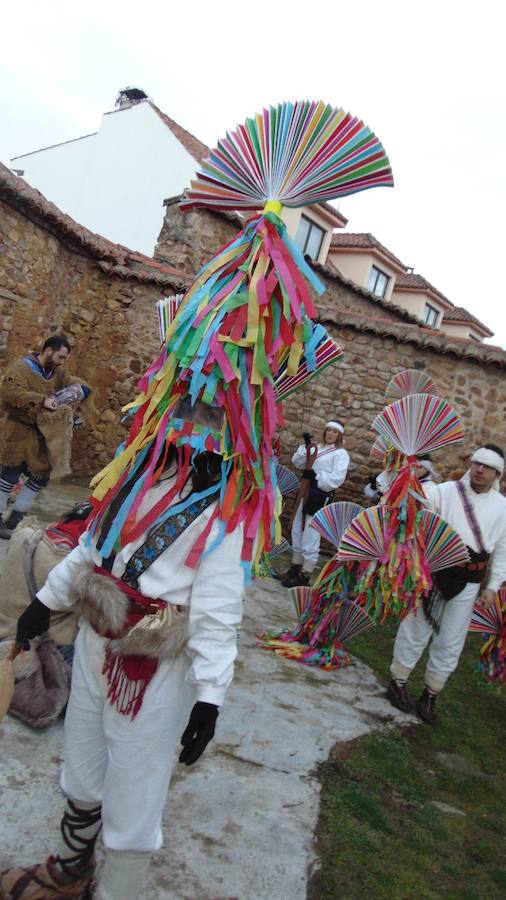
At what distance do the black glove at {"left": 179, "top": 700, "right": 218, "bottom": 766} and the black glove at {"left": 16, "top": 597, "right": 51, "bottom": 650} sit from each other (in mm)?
583

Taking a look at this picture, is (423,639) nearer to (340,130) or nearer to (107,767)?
(107,767)

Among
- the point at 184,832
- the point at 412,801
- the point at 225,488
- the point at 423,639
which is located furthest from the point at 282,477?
the point at 225,488

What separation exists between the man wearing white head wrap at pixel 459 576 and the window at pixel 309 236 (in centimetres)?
1707

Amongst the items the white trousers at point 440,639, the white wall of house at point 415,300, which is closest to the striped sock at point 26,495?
the white trousers at point 440,639

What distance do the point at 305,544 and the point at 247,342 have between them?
16.6 ft

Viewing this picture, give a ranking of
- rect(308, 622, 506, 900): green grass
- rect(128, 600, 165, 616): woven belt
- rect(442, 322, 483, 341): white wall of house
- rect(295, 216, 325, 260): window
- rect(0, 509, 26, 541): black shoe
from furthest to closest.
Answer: rect(442, 322, 483, 341): white wall of house, rect(295, 216, 325, 260): window, rect(0, 509, 26, 541): black shoe, rect(308, 622, 506, 900): green grass, rect(128, 600, 165, 616): woven belt

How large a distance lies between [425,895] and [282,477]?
174 inches

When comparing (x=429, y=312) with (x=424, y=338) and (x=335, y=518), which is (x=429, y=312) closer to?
(x=424, y=338)

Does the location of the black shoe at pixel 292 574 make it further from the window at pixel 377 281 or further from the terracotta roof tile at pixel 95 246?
the window at pixel 377 281

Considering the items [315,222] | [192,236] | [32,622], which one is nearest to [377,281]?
[315,222]

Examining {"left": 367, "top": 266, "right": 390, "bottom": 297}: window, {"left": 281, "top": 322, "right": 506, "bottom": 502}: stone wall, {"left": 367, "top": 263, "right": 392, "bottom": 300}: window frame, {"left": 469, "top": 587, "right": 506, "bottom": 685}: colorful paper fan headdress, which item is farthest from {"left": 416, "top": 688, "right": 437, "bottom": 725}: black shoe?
{"left": 367, "top": 266, "right": 390, "bottom": 297}: window

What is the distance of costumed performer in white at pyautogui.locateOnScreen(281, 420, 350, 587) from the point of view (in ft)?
21.4

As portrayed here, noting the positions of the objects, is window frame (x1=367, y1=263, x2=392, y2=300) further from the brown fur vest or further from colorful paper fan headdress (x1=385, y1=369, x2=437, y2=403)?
the brown fur vest

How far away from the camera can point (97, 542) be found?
6.31 feet
